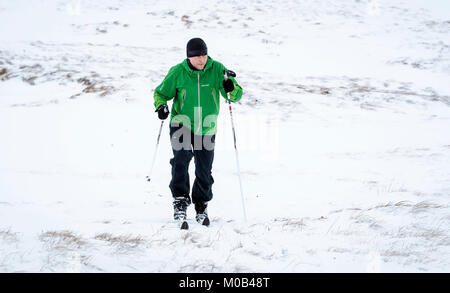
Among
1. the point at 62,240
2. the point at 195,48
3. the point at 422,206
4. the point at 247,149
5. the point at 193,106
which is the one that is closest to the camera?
the point at 62,240

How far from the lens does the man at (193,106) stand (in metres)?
4.26

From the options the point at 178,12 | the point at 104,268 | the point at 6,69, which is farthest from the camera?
the point at 178,12

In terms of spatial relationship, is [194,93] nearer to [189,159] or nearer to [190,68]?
[190,68]

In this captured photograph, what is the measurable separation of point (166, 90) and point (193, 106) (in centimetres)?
42

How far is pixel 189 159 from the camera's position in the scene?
4.61 m

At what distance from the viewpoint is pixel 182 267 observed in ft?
10.4

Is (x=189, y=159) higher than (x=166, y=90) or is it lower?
lower

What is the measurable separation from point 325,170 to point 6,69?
49.2 ft

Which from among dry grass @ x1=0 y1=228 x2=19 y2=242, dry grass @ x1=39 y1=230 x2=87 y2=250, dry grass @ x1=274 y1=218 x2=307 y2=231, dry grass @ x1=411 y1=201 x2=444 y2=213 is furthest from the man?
dry grass @ x1=411 y1=201 x2=444 y2=213

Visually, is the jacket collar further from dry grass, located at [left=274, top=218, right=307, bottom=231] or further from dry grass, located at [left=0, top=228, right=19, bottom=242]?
dry grass, located at [left=0, top=228, right=19, bottom=242]

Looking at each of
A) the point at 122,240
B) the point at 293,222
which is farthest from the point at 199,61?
the point at 293,222

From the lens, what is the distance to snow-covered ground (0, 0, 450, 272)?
3.57 m
